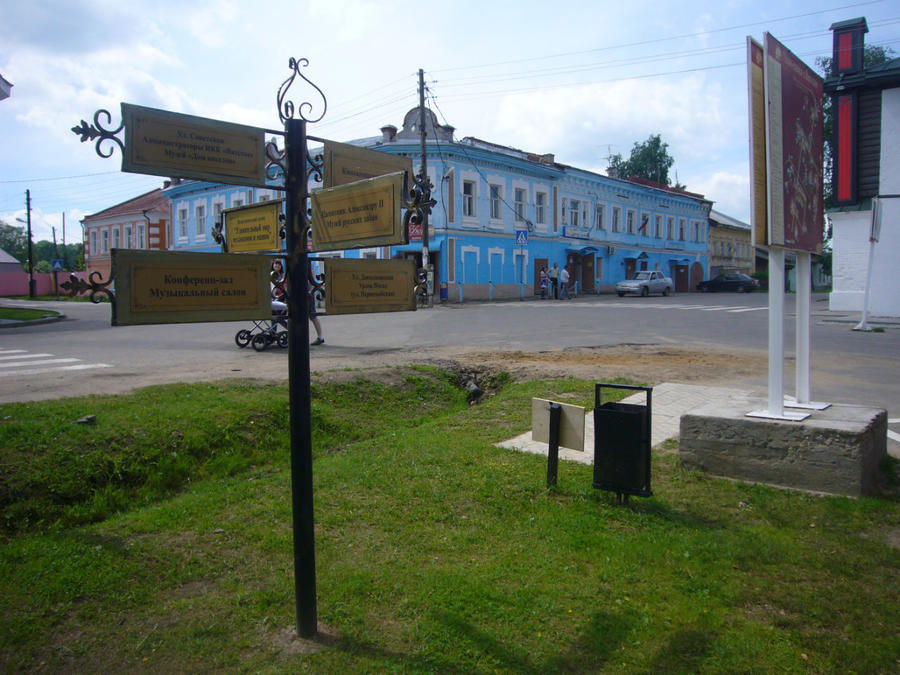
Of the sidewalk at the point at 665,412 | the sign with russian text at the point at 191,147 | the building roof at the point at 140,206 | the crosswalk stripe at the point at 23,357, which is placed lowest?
the sidewalk at the point at 665,412

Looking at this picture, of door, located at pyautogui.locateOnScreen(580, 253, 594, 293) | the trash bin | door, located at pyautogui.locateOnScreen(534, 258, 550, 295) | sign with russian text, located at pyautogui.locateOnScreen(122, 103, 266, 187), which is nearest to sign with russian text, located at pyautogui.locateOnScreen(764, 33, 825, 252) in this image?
the trash bin

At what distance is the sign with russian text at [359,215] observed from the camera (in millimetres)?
2570

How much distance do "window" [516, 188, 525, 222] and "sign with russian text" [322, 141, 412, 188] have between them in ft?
114

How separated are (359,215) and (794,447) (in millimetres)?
3792

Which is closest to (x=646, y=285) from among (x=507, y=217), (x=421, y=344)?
(x=507, y=217)

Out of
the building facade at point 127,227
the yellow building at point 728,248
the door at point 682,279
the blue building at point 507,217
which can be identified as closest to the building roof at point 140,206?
the building facade at point 127,227

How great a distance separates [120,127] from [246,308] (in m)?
0.86

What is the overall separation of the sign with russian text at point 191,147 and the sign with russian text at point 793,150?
3844mm

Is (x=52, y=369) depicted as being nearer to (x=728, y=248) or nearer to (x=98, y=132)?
(x=98, y=132)

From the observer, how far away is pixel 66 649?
287cm

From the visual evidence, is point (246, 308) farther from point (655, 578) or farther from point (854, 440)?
point (854, 440)

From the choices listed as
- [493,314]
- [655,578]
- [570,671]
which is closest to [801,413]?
[655,578]

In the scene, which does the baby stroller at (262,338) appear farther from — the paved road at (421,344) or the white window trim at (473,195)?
the white window trim at (473,195)

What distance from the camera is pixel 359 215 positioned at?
2695 mm
